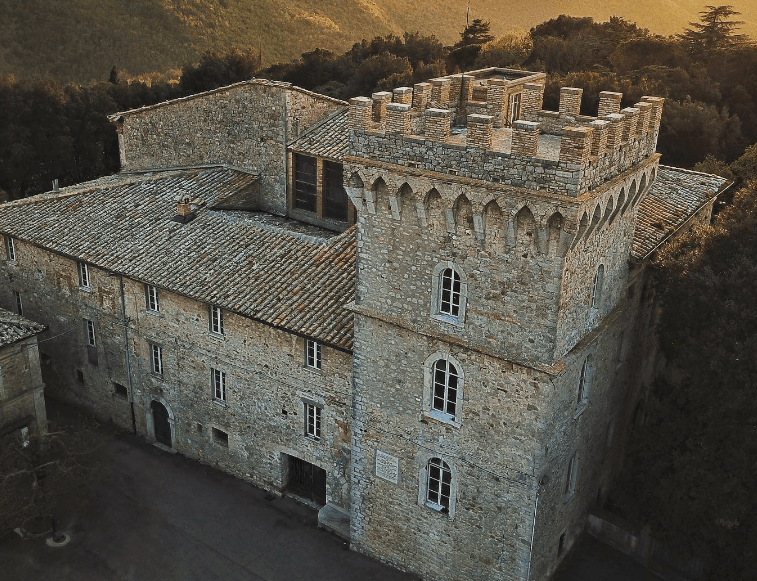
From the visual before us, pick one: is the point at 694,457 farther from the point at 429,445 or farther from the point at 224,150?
the point at 224,150

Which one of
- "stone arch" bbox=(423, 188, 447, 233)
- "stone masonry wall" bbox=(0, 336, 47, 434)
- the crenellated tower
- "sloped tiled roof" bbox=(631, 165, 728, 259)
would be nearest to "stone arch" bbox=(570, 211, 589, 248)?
the crenellated tower

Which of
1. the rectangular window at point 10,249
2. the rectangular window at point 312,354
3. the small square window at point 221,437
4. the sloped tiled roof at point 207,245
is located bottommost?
the small square window at point 221,437

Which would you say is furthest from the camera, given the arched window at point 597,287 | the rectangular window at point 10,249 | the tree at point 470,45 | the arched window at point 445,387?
the tree at point 470,45

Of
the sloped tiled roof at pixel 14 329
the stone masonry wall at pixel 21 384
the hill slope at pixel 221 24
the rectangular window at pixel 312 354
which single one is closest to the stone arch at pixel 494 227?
the rectangular window at pixel 312 354

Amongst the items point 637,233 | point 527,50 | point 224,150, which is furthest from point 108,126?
point 637,233

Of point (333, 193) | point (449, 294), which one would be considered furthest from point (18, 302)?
point (449, 294)

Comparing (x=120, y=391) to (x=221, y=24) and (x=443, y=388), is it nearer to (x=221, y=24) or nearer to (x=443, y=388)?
(x=443, y=388)

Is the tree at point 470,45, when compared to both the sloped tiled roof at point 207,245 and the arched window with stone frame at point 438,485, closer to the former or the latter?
the sloped tiled roof at point 207,245
